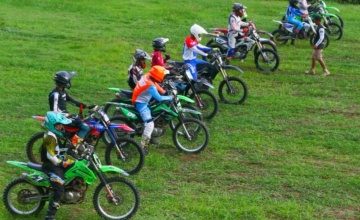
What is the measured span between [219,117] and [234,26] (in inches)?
184

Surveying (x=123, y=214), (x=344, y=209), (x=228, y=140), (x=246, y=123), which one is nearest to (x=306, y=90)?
(x=246, y=123)

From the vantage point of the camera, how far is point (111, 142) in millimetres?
12195

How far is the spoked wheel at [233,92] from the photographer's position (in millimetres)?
16594

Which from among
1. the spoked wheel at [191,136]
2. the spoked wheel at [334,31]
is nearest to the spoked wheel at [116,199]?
the spoked wheel at [191,136]

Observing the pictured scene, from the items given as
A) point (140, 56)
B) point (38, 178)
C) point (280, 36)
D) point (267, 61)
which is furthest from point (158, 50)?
point (280, 36)

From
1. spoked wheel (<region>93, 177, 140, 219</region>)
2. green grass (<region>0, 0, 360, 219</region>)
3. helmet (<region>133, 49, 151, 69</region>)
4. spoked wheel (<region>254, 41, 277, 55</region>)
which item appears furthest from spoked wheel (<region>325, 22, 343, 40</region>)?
spoked wheel (<region>93, 177, 140, 219</region>)

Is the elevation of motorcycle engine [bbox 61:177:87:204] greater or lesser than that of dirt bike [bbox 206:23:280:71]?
lesser

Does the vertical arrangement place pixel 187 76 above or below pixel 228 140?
above

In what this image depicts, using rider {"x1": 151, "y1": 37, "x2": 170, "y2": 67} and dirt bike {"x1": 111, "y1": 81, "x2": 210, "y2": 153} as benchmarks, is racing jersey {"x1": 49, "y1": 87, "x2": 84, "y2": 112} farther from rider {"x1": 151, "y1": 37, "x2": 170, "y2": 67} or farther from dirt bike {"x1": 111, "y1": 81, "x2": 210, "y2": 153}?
rider {"x1": 151, "y1": 37, "x2": 170, "y2": 67}

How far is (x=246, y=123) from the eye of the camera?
15.4 metres

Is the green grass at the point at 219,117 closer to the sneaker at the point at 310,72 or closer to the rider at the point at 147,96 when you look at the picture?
the sneaker at the point at 310,72

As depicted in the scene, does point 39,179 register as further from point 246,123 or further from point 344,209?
point 246,123

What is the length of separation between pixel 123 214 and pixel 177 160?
2.87 meters

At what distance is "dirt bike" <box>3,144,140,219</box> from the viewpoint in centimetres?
1007
